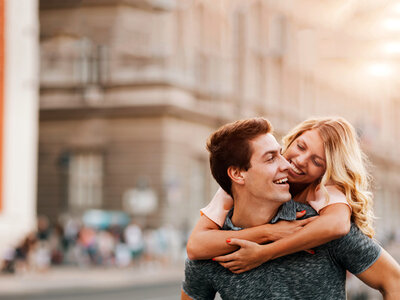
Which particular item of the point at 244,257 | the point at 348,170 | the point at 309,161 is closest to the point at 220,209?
the point at 244,257

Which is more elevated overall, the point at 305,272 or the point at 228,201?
the point at 228,201

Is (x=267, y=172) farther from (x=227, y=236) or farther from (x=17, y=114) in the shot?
(x=17, y=114)

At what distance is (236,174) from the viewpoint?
3229 mm

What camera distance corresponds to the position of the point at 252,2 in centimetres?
4859

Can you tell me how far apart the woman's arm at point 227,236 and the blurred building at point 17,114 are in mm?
27253

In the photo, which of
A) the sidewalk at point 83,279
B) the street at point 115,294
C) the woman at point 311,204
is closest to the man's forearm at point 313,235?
the woman at point 311,204

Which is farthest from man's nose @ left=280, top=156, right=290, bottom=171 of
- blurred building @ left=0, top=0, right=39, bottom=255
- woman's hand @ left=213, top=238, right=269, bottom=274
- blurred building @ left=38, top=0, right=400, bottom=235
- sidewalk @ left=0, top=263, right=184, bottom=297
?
blurred building @ left=38, top=0, right=400, bottom=235

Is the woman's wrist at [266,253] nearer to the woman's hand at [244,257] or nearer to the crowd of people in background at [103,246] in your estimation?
the woman's hand at [244,257]

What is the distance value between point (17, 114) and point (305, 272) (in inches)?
Answer: 1122

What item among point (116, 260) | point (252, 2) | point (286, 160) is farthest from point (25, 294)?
point (252, 2)

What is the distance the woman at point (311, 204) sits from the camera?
3107mm

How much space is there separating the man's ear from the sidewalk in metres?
17.9

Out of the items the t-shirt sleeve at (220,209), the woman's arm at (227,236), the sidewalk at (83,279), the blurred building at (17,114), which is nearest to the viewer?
the woman's arm at (227,236)

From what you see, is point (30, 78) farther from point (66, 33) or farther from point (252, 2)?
point (252, 2)
